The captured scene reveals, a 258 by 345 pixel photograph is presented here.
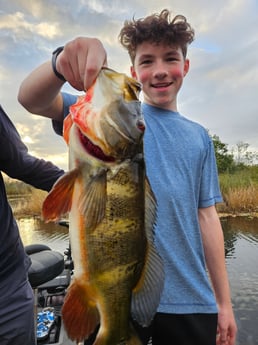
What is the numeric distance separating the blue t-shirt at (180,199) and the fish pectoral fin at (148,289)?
0.59 metres

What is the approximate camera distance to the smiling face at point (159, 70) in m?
2.18

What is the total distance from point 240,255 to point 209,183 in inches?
237

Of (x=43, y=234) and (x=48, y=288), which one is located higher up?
(x=48, y=288)

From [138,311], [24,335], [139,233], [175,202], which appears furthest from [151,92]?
[24,335]

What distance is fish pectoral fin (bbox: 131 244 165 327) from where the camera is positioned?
4.47ft

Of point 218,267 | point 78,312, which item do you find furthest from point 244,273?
point 78,312

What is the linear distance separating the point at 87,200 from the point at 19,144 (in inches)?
40.4

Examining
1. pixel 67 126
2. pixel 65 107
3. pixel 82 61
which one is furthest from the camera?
pixel 65 107

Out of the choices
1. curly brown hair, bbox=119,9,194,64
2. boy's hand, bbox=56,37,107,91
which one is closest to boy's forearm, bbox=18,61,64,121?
boy's hand, bbox=56,37,107,91

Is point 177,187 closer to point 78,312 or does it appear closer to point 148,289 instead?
point 148,289

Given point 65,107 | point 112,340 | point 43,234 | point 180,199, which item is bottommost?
point 43,234

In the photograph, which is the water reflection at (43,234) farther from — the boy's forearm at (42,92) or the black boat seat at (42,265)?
the boy's forearm at (42,92)

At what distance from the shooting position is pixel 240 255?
762cm

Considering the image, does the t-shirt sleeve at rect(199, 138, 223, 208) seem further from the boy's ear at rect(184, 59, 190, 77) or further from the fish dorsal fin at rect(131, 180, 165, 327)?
the fish dorsal fin at rect(131, 180, 165, 327)
